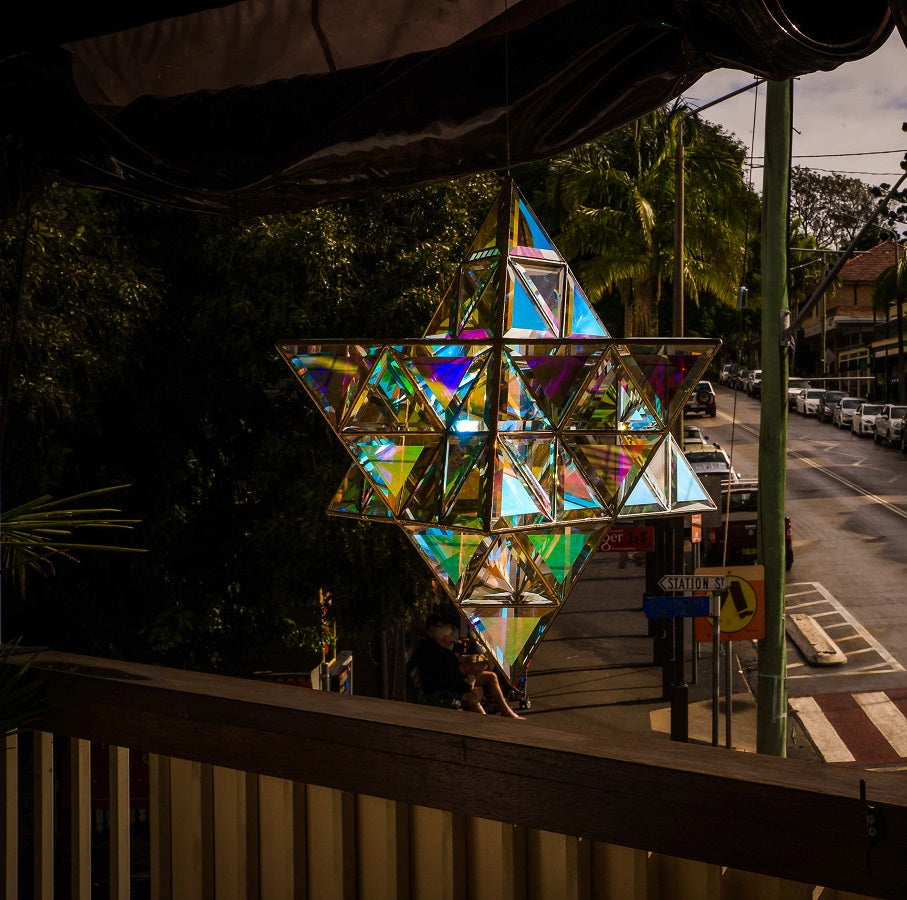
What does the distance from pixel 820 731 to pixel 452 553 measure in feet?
43.8

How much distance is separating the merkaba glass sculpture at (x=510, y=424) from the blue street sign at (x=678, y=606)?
8830 millimetres

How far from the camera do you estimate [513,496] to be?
2.29m

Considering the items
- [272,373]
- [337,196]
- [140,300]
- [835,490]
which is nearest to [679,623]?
[272,373]

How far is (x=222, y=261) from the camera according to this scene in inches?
372

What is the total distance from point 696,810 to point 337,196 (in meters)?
1.66

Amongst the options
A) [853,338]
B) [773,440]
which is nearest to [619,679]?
[773,440]

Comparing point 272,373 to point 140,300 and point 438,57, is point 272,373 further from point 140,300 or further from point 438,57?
point 438,57

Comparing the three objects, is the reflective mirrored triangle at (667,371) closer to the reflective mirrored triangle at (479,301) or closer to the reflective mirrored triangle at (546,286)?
the reflective mirrored triangle at (546,286)

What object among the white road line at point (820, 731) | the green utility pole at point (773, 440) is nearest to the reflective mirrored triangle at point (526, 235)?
the green utility pole at point (773, 440)

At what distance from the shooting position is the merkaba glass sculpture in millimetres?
2297

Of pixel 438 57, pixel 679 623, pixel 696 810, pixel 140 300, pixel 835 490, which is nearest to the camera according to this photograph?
pixel 696 810

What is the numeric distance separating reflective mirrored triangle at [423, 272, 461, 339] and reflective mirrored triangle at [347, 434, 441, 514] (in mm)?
236

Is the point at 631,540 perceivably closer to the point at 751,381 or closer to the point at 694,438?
the point at 694,438

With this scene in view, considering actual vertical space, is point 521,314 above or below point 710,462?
above
